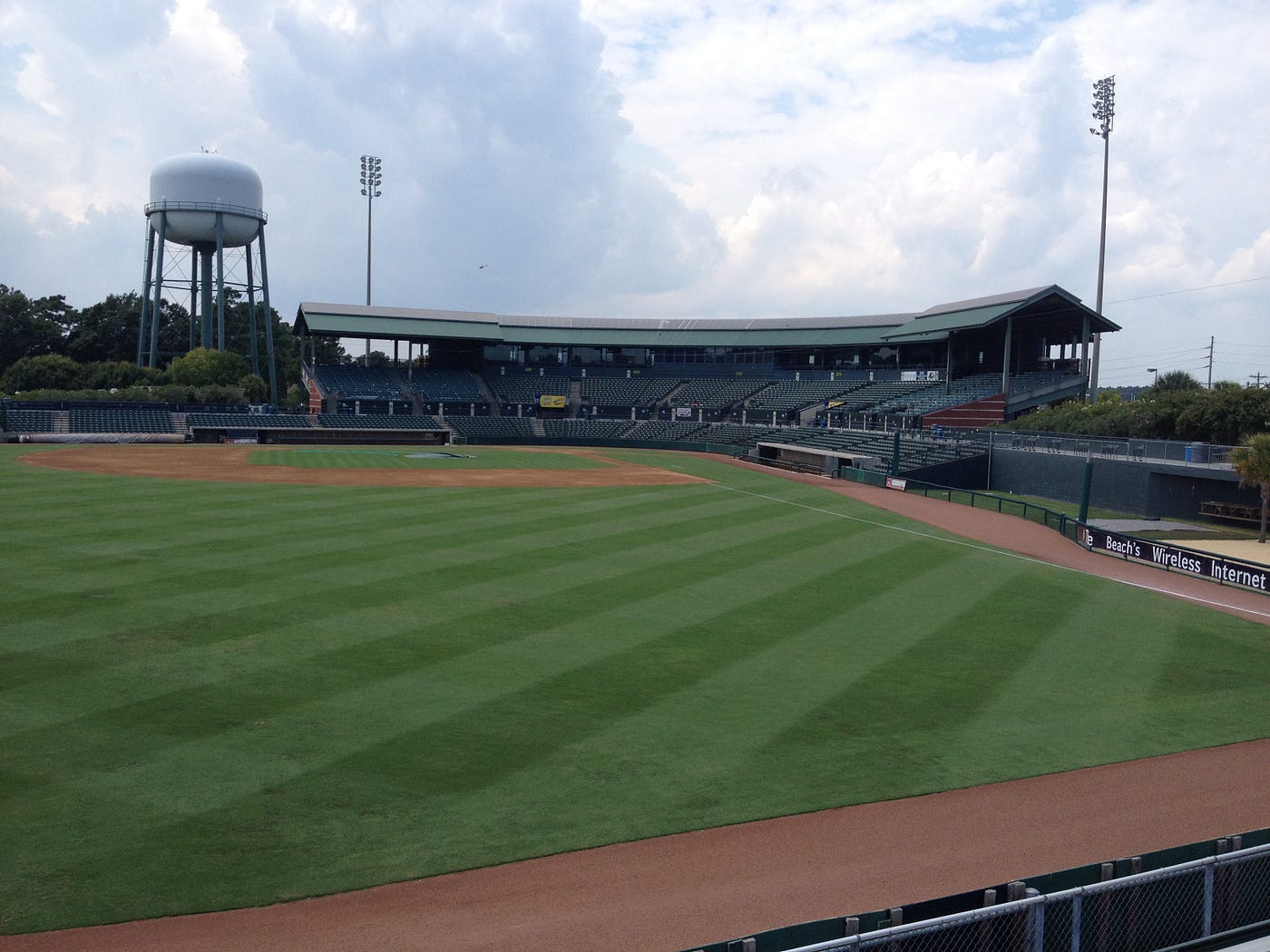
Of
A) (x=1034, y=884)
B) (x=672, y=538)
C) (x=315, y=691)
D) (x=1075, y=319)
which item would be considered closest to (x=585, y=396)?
(x=1075, y=319)

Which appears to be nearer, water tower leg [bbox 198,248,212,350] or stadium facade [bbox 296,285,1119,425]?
stadium facade [bbox 296,285,1119,425]

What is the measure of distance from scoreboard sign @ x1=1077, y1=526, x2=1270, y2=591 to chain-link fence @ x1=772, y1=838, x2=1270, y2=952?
18.9m

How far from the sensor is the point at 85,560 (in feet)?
71.8

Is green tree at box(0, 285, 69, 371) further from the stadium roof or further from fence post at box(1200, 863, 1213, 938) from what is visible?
fence post at box(1200, 863, 1213, 938)

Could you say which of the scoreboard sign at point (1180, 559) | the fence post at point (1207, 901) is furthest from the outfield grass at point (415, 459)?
the fence post at point (1207, 901)

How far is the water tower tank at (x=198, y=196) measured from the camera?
81375mm

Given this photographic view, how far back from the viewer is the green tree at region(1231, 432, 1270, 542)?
29422 millimetres

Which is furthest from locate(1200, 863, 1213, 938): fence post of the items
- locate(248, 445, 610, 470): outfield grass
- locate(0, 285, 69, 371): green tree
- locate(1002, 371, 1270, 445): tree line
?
locate(0, 285, 69, 371): green tree

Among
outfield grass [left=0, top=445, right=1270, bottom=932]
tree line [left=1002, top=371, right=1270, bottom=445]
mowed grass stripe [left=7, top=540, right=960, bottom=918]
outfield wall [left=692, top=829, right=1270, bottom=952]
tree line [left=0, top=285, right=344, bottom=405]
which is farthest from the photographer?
tree line [left=0, top=285, right=344, bottom=405]

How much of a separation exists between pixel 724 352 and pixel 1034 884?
291ft

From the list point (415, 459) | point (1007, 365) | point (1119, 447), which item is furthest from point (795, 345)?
point (1119, 447)

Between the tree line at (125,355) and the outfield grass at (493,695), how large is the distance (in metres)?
61.4

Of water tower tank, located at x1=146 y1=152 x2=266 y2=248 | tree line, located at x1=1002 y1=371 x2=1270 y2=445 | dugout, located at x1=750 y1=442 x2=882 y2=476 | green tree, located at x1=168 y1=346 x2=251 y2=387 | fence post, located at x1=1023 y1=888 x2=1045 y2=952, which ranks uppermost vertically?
water tower tank, located at x1=146 y1=152 x2=266 y2=248

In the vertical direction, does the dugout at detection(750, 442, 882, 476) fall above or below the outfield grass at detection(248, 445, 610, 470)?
above
